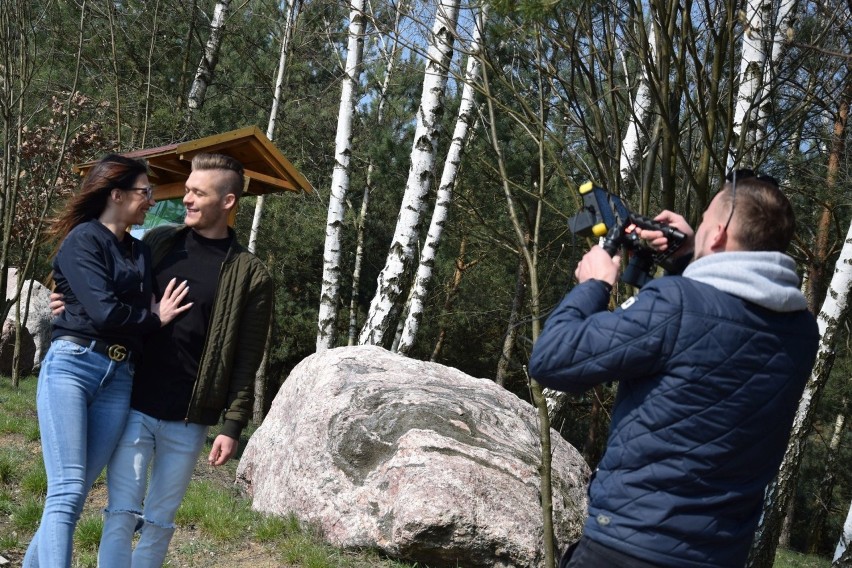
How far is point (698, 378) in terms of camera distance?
6.37ft

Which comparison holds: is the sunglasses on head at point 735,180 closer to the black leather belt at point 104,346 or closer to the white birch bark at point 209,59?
the black leather belt at point 104,346

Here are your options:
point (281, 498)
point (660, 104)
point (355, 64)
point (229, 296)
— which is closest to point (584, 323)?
point (660, 104)

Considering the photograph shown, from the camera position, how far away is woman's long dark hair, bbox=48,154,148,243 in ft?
11.0

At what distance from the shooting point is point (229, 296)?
3375mm

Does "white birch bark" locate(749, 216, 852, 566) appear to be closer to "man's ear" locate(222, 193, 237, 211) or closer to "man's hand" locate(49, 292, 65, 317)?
"man's ear" locate(222, 193, 237, 211)

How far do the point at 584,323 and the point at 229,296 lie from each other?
1.79 metres

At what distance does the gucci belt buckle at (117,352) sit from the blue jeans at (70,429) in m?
0.02

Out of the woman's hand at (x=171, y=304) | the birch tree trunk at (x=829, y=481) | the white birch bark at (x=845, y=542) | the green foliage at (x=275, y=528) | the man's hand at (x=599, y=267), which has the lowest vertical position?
the birch tree trunk at (x=829, y=481)

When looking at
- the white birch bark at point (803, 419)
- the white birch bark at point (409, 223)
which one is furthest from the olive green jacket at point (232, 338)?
the white birch bark at point (409, 223)

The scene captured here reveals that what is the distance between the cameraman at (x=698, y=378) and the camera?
194cm

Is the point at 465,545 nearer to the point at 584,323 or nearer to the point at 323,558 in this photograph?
the point at 323,558

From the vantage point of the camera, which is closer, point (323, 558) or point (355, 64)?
point (323, 558)

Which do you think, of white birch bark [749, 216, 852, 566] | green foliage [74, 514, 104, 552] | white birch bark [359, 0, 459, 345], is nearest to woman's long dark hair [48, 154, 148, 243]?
green foliage [74, 514, 104, 552]

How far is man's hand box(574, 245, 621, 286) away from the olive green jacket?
1.58m
